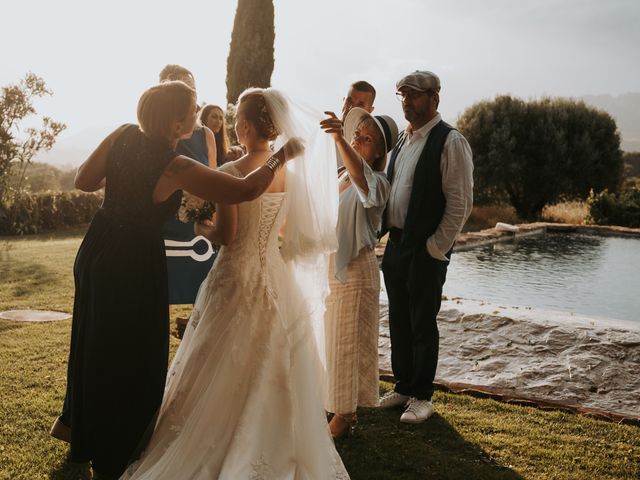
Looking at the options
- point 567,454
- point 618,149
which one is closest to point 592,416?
point 567,454

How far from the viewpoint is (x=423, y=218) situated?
4.03 m

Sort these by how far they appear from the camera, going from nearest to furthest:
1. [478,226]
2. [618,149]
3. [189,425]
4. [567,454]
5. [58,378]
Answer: [189,425], [567,454], [58,378], [478,226], [618,149]

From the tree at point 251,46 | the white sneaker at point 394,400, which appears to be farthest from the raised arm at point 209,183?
the tree at point 251,46

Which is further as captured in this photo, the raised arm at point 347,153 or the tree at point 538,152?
the tree at point 538,152

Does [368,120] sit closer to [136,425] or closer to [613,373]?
[136,425]

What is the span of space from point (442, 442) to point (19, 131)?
50.2 ft

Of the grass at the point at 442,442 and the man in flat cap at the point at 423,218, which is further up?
the man in flat cap at the point at 423,218

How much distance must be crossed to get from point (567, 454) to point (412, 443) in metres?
0.89

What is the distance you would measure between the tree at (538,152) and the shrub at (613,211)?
3.97m

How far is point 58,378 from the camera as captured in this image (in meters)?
4.68

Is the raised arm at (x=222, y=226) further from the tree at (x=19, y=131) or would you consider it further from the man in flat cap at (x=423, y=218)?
the tree at (x=19, y=131)

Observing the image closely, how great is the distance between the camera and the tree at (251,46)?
14883 millimetres

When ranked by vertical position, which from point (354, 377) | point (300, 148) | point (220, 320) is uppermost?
point (300, 148)

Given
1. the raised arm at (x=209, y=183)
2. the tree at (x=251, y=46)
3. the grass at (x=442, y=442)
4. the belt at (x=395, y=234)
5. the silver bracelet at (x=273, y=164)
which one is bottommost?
the grass at (x=442, y=442)
